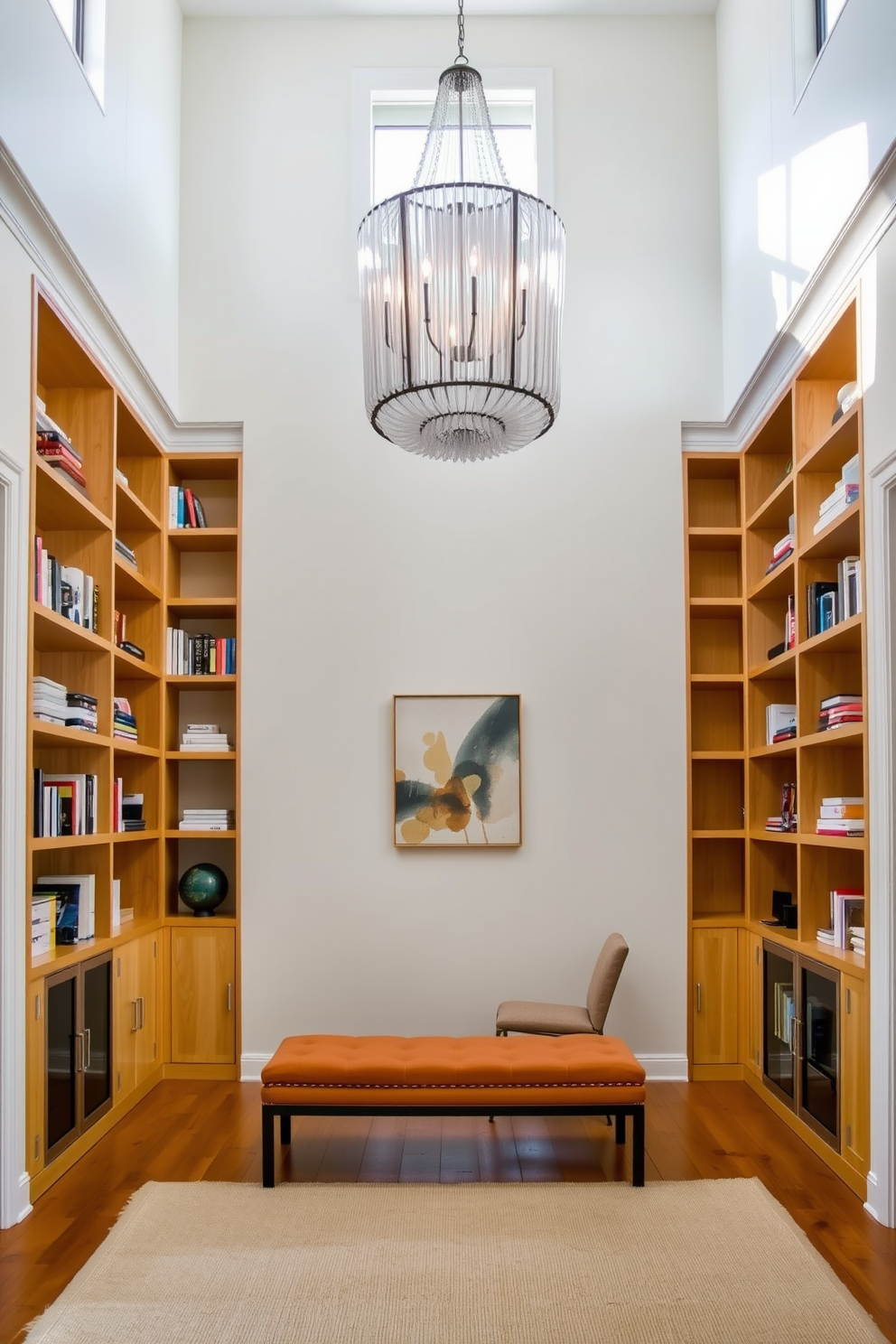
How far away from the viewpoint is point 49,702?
481 cm

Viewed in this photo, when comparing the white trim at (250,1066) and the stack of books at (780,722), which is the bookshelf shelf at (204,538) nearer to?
the white trim at (250,1066)

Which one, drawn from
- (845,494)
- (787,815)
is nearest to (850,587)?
(845,494)

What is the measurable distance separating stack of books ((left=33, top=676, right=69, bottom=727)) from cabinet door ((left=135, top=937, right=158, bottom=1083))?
150 centimetres

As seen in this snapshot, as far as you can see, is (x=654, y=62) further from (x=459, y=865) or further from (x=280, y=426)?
(x=459, y=865)

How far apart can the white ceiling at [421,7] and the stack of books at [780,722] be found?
4.04 m

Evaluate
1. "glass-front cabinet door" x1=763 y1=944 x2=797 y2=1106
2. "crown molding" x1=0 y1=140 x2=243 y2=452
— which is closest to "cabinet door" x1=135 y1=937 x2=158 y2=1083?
"crown molding" x1=0 y1=140 x2=243 y2=452

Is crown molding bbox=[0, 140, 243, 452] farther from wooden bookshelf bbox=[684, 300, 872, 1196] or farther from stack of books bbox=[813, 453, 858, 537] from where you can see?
stack of books bbox=[813, 453, 858, 537]

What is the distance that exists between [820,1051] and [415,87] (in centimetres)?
550

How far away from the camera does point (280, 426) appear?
6742 millimetres

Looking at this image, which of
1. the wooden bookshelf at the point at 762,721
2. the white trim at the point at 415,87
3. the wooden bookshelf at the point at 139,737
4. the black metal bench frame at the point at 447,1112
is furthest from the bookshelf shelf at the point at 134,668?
the wooden bookshelf at the point at 762,721

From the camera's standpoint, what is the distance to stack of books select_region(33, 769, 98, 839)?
475 cm

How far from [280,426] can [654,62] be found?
3008 millimetres

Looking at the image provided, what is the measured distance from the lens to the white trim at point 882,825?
13.5 feet

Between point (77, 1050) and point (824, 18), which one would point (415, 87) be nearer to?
point (824, 18)
